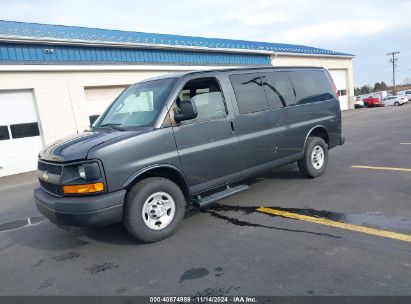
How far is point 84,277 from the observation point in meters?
3.89

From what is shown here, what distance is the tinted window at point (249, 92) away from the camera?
18.5 ft

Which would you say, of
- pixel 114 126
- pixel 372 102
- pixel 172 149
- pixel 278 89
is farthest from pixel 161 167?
pixel 372 102

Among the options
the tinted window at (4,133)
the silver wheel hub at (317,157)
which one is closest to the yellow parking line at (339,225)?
the silver wheel hub at (317,157)

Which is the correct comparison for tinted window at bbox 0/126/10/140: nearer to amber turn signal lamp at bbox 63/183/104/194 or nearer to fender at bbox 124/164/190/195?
amber turn signal lamp at bbox 63/183/104/194

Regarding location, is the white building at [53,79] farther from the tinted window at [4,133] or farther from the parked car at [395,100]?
the parked car at [395,100]

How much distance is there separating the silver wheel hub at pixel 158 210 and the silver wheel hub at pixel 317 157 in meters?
3.46

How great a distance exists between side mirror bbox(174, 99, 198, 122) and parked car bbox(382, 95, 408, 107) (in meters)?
46.9

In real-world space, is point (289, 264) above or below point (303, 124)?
below

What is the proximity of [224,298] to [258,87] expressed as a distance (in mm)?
3738

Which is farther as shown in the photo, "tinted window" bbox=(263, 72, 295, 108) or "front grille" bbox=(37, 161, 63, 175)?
"tinted window" bbox=(263, 72, 295, 108)

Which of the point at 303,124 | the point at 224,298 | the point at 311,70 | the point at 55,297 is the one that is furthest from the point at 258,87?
the point at 55,297

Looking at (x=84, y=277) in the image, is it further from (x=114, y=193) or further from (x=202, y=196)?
(x=202, y=196)

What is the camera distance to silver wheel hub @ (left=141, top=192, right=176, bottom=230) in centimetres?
454

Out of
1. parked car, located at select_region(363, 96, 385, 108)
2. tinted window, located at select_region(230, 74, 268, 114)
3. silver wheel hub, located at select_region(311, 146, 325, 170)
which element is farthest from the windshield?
parked car, located at select_region(363, 96, 385, 108)
